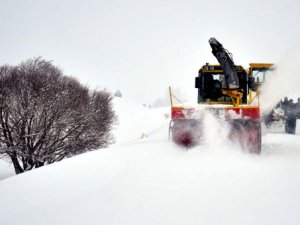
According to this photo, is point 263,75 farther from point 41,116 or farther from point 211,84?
point 41,116

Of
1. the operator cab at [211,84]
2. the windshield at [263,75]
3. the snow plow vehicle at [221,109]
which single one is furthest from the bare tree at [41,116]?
the windshield at [263,75]

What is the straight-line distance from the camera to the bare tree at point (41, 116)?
1584cm

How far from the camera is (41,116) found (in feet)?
53.9

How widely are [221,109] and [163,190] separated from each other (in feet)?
9.57

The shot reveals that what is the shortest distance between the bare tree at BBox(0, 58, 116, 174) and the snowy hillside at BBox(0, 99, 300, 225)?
37.4 feet

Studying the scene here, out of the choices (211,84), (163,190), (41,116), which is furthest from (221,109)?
(41,116)

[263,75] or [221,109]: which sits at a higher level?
[263,75]

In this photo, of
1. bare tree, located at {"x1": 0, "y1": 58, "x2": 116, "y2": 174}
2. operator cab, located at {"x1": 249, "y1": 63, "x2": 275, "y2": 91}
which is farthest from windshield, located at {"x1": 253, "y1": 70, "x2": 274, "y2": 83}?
bare tree, located at {"x1": 0, "y1": 58, "x2": 116, "y2": 174}

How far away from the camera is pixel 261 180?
4.38 meters

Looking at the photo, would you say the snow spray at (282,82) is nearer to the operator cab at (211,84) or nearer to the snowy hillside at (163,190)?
the operator cab at (211,84)

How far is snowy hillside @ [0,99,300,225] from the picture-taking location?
130 inches

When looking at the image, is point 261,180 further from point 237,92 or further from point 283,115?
point 283,115

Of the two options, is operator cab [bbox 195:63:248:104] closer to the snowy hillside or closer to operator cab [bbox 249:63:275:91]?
the snowy hillside

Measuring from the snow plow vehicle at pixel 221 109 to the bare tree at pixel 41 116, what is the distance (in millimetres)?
11372
